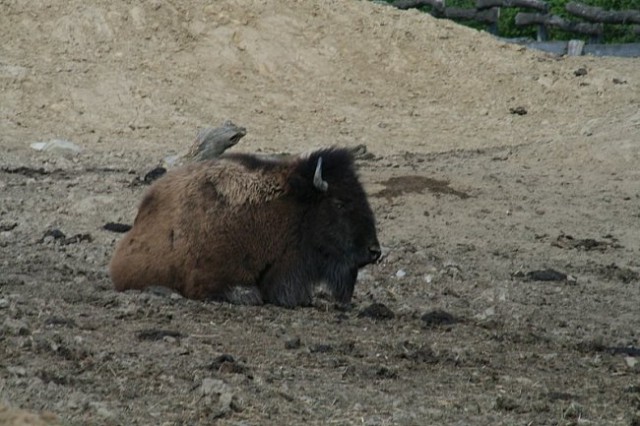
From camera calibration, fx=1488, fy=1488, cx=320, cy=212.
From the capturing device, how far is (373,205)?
14633 millimetres

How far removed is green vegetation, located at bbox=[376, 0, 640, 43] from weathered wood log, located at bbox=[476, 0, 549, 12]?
246 millimetres

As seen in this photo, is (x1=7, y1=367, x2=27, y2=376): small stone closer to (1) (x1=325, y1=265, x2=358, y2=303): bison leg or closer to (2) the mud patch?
(1) (x1=325, y1=265, x2=358, y2=303): bison leg

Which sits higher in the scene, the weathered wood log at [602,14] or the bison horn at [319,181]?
the bison horn at [319,181]

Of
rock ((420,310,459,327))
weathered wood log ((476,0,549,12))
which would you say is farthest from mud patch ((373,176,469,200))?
weathered wood log ((476,0,549,12))

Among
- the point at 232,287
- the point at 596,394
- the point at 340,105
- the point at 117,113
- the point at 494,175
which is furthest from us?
the point at 340,105

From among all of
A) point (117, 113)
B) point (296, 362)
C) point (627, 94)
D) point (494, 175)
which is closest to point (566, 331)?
point (296, 362)

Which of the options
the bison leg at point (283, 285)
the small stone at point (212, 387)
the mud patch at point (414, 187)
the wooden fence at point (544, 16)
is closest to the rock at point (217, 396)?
the small stone at point (212, 387)

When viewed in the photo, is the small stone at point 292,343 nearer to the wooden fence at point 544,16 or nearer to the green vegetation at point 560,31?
the wooden fence at point 544,16

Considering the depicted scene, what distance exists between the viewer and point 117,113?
2012cm

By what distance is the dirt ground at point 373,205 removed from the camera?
7.36 m

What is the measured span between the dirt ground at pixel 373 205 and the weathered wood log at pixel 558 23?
211cm

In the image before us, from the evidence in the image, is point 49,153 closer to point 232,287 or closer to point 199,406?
point 232,287

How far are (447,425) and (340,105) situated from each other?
48.9 ft

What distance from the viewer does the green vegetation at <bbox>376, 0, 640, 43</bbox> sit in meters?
27.1
